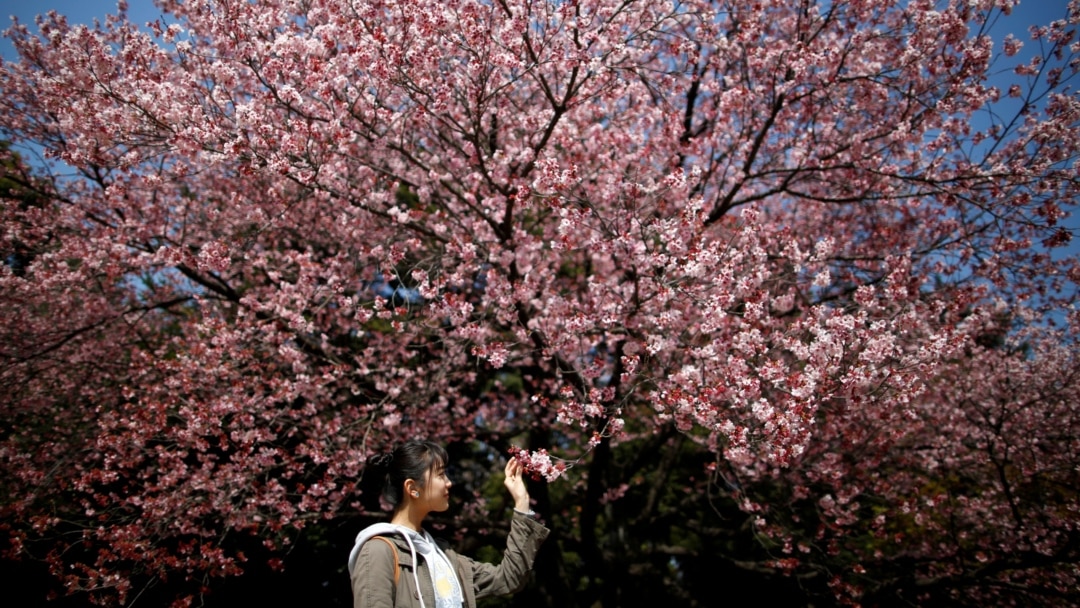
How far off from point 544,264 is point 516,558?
3.79m

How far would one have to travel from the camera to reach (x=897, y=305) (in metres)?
4.67

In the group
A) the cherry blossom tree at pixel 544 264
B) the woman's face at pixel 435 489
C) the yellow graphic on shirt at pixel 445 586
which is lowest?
the yellow graphic on shirt at pixel 445 586

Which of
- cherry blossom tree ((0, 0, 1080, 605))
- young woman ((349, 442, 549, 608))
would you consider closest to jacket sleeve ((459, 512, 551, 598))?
young woman ((349, 442, 549, 608))

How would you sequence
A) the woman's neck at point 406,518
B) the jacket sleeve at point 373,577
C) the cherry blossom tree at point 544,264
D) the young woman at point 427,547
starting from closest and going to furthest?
the jacket sleeve at point 373,577
the young woman at point 427,547
the woman's neck at point 406,518
the cherry blossom tree at point 544,264

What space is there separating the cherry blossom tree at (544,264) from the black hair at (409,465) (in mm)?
1415

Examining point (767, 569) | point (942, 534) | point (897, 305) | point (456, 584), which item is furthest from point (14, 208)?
point (942, 534)

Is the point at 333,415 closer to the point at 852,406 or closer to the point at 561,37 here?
the point at 561,37

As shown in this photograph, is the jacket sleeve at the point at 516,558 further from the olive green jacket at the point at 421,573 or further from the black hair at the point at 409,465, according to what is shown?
the black hair at the point at 409,465

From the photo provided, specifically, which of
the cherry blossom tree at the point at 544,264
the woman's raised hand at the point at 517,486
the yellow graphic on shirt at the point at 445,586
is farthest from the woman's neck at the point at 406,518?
the cherry blossom tree at the point at 544,264

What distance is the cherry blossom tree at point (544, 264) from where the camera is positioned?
14.7 ft

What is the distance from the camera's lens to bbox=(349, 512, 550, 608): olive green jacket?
2.10 m

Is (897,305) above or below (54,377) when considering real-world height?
above

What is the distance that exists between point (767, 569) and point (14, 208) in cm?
902

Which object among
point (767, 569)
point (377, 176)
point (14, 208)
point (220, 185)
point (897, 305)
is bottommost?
point (767, 569)
